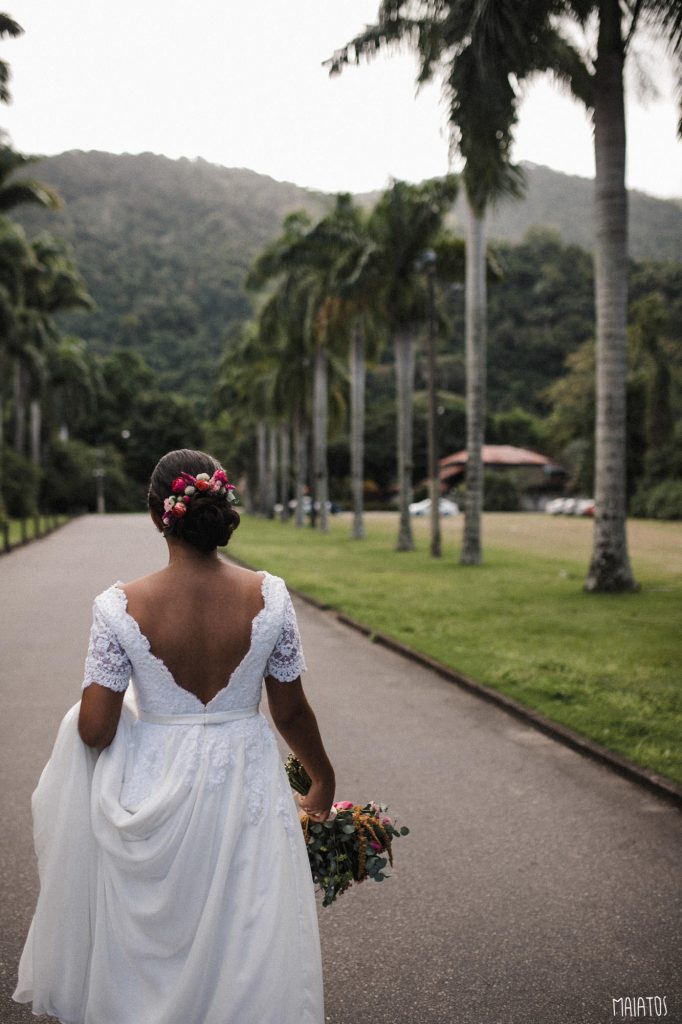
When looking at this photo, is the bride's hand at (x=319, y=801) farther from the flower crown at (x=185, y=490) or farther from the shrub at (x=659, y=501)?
the shrub at (x=659, y=501)

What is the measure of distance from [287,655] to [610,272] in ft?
45.1

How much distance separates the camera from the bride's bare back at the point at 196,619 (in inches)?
104

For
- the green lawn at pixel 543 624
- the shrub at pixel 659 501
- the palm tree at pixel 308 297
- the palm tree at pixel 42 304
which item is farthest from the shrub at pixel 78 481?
the green lawn at pixel 543 624

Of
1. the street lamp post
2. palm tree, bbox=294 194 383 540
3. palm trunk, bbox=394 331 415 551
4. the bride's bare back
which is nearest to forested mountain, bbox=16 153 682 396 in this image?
palm tree, bbox=294 194 383 540

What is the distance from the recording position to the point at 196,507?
2621 mm

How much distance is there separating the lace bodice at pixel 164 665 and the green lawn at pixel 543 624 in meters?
3.95

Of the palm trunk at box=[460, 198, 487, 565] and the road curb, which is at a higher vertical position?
the palm trunk at box=[460, 198, 487, 565]

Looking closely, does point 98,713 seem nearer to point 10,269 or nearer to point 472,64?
point 472,64

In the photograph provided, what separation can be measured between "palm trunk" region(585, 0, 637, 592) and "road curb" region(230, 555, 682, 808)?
214 inches

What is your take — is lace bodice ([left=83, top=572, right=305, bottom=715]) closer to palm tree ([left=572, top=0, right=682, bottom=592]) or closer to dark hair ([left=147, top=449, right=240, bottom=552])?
dark hair ([left=147, top=449, right=240, bottom=552])

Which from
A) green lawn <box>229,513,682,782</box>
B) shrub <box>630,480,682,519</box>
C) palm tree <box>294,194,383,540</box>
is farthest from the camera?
shrub <box>630,480,682,519</box>

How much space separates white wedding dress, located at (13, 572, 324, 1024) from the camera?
261 cm

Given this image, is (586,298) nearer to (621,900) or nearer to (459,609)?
(459,609)

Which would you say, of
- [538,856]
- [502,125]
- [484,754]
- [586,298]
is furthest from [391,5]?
[586,298]
